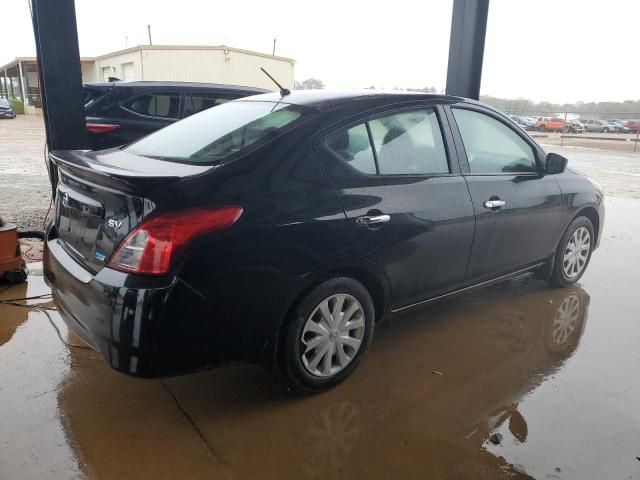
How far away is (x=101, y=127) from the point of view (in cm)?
623

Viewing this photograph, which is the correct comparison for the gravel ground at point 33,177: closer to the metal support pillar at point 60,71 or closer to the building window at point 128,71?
the metal support pillar at point 60,71

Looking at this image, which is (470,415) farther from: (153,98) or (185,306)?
(153,98)

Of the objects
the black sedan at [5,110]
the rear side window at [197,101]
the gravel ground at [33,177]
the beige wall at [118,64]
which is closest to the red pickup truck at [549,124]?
the gravel ground at [33,177]

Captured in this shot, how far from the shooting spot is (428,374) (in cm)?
298

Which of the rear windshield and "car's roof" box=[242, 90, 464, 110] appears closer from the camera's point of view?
the rear windshield

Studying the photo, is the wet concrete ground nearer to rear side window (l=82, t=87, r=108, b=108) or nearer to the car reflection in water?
the car reflection in water

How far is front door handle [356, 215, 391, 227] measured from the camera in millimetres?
2625

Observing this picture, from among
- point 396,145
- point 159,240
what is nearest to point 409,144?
point 396,145

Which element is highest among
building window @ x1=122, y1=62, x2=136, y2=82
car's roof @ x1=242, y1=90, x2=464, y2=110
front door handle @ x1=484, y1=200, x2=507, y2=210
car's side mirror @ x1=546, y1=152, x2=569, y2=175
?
building window @ x1=122, y1=62, x2=136, y2=82

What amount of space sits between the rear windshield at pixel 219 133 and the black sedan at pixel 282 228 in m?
0.01

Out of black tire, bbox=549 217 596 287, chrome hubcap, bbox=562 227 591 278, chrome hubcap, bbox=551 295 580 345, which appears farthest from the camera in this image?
chrome hubcap, bbox=562 227 591 278

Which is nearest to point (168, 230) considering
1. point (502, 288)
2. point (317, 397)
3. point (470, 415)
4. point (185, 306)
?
point (185, 306)

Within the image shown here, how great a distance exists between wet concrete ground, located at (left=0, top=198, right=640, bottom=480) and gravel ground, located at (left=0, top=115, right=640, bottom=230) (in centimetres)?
375

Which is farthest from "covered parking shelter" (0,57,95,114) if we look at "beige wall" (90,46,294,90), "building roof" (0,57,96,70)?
"beige wall" (90,46,294,90)
